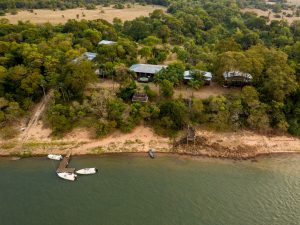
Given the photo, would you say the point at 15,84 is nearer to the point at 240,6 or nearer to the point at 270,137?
the point at 270,137

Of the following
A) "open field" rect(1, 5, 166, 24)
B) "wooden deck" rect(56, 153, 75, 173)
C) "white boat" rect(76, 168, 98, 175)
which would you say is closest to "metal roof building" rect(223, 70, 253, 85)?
"white boat" rect(76, 168, 98, 175)

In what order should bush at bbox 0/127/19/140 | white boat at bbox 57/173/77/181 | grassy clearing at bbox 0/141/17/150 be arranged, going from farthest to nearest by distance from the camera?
bush at bbox 0/127/19/140 < grassy clearing at bbox 0/141/17/150 < white boat at bbox 57/173/77/181

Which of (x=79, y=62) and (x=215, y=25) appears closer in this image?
(x=79, y=62)

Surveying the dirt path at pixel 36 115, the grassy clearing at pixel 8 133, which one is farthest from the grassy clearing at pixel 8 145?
the grassy clearing at pixel 8 133

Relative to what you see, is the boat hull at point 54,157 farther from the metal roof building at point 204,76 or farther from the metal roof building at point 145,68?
the metal roof building at point 204,76

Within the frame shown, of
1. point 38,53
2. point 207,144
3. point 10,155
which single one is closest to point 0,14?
point 38,53

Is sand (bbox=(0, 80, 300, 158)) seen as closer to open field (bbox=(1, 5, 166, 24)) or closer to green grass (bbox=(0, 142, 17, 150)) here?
green grass (bbox=(0, 142, 17, 150))
